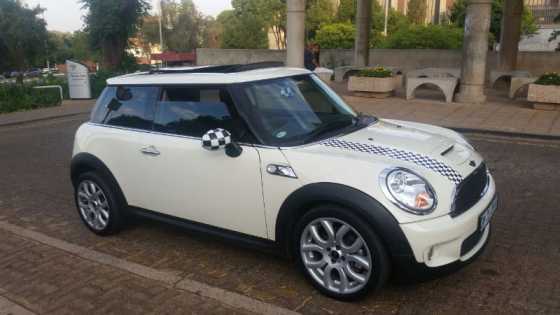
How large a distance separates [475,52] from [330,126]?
10959mm

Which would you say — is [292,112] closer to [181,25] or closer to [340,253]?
[340,253]

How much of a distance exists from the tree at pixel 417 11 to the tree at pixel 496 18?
13058 millimetres

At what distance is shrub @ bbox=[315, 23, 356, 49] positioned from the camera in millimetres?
34969

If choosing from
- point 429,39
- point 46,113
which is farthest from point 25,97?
point 429,39

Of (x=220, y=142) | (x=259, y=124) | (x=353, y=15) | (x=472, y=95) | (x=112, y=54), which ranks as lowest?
(x=472, y=95)

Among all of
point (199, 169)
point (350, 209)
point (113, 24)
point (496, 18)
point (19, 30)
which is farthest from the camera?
point (496, 18)

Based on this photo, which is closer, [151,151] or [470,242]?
[470,242]

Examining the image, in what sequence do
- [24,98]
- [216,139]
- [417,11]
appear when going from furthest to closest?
Answer: [417,11] → [24,98] → [216,139]

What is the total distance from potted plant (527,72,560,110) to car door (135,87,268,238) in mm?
10418

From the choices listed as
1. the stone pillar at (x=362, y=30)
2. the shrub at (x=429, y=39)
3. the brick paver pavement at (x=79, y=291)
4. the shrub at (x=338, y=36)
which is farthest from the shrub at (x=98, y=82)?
the shrub at (x=338, y=36)

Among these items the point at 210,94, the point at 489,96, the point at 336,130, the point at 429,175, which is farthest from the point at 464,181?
the point at 489,96

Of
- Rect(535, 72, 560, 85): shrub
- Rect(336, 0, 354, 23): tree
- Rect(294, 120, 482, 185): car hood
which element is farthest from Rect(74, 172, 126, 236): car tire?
Rect(336, 0, 354, 23): tree

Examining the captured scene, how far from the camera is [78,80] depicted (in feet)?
59.0

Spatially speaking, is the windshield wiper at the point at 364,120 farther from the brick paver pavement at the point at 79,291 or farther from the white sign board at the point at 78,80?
the white sign board at the point at 78,80
